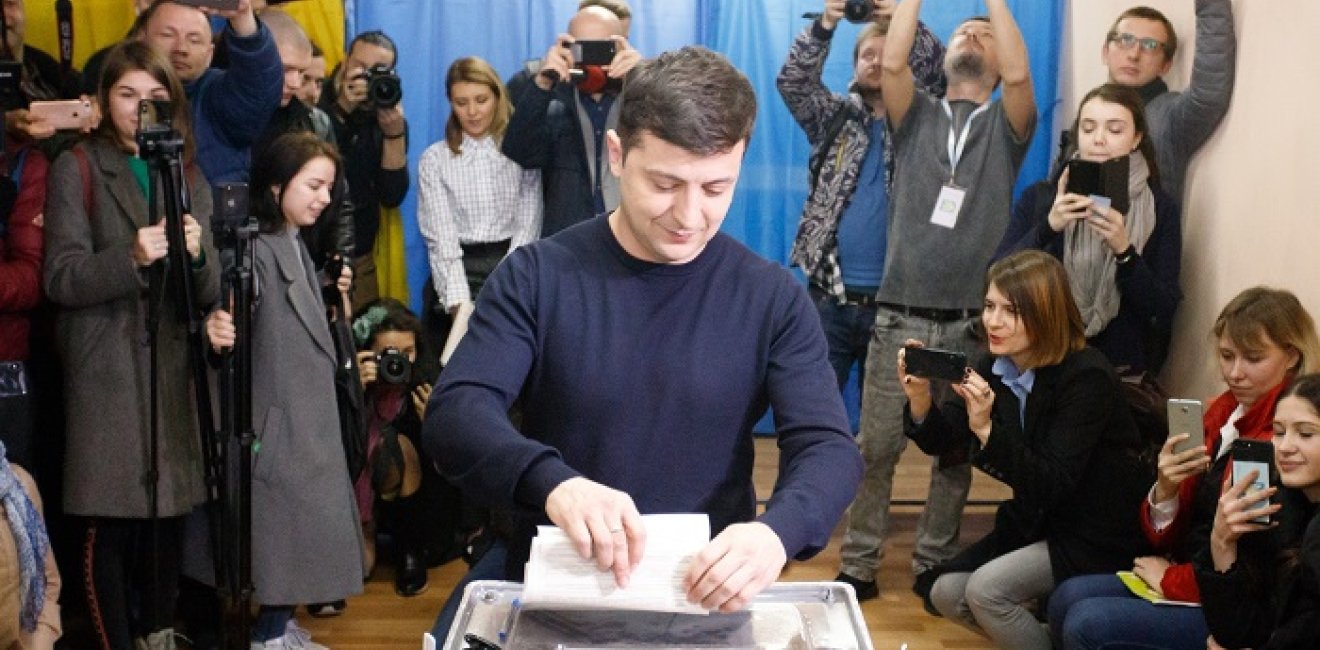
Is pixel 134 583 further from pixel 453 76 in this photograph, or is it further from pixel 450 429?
pixel 450 429

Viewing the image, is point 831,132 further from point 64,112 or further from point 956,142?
point 64,112

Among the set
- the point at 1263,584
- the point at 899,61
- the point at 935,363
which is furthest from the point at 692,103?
the point at 899,61

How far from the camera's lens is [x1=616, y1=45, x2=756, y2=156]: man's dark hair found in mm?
1608

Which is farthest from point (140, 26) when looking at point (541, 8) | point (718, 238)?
point (718, 238)

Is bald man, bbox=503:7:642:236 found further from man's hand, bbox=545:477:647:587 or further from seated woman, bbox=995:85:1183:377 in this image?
man's hand, bbox=545:477:647:587

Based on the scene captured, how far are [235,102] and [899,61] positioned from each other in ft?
6.34

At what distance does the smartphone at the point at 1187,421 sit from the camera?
10.8 ft

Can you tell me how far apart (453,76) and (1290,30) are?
8.37 feet

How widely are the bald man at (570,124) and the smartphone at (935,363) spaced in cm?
122

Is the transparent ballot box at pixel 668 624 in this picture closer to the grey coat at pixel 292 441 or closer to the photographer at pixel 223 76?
the grey coat at pixel 292 441

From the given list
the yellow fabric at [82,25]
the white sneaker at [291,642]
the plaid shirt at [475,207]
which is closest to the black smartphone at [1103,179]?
the plaid shirt at [475,207]

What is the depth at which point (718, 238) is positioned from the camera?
183 centimetres

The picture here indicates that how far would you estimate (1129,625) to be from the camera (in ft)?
11.0

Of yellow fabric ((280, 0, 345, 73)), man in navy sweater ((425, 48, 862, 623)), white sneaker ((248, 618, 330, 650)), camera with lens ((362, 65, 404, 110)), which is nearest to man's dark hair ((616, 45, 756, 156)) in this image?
man in navy sweater ((425, 48, 862, 623))
